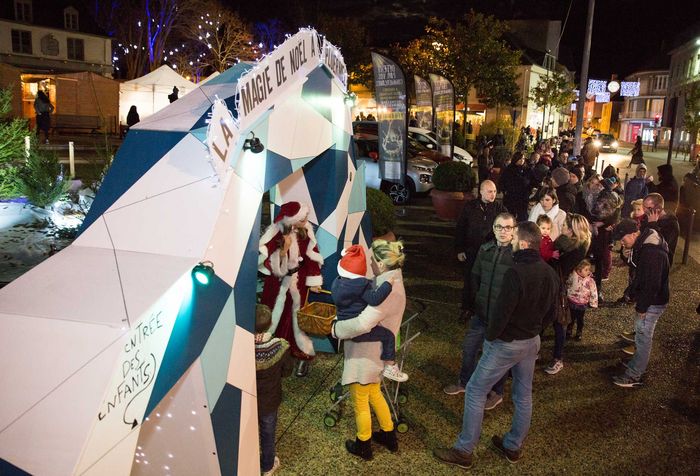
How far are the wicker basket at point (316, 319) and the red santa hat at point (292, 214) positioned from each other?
0.88m

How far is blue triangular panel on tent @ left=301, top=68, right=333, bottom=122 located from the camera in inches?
196

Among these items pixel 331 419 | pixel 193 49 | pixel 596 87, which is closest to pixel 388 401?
pixel 331 419

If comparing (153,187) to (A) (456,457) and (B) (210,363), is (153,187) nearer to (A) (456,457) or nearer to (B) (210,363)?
(B) (210,363)

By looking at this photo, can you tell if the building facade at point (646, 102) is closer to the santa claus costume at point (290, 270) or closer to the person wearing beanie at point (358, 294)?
the santa claus costume at point (290, 270)

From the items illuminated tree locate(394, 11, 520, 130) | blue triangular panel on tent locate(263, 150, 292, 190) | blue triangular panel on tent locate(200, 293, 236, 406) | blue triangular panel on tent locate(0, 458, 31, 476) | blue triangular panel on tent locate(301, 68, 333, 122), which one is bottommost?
blue triangular panel on tent locate(0, 458, 31, 476)

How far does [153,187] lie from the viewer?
342cm

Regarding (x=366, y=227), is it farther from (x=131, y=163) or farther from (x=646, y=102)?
(x=646, y=102)

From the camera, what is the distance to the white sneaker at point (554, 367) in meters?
5.95

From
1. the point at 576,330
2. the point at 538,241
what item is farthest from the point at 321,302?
the point at 576,330

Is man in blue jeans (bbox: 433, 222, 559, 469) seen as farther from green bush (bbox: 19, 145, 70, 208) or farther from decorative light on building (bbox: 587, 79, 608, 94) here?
decorative light on building (bbox: 587, 79, 608, 94)

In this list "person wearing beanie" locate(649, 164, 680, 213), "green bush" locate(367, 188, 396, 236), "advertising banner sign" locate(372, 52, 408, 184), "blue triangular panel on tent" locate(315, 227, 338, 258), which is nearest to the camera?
"blue triangular panel on tent" locate(315, 227, 338, 258)

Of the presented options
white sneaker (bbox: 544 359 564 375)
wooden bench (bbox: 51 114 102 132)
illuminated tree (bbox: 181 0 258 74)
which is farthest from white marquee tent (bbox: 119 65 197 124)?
white sneaker (bbox: 544 359 564 375)

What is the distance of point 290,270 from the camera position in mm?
5598

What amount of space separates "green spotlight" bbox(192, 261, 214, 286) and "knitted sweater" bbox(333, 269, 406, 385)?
132cm
